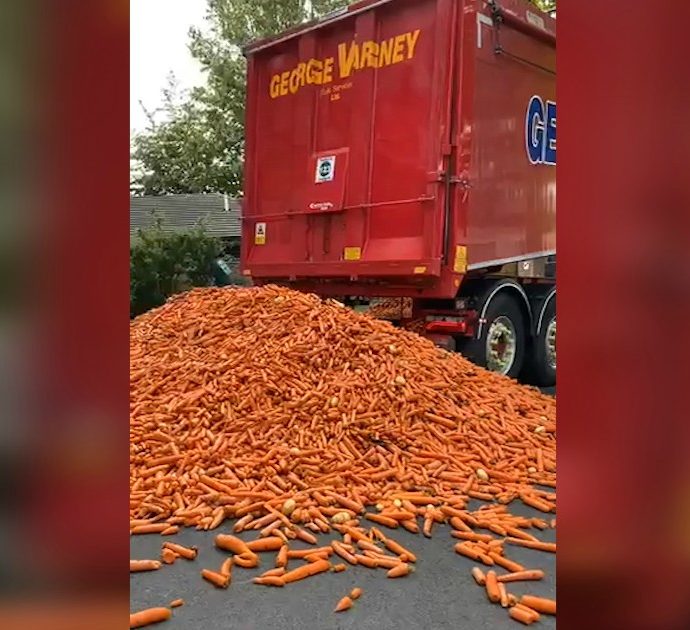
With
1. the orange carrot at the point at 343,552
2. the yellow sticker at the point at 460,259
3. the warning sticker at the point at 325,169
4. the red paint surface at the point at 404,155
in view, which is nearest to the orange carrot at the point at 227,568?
the orange carrot at the point at 343,552

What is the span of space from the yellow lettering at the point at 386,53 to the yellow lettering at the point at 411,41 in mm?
211

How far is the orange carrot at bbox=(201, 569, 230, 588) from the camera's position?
3160 millimetres

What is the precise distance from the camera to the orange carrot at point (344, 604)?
2977 millimetres

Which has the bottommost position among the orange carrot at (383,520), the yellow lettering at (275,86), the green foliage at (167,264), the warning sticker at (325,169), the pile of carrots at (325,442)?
the orange carrot at (383,520)

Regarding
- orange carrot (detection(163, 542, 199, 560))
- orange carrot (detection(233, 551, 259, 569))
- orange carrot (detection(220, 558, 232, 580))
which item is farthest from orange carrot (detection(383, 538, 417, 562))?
orange carrot (detection(163, 542, 199, 560))

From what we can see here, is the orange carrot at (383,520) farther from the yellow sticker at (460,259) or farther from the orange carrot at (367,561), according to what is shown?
the yellow sticker at (460,259)

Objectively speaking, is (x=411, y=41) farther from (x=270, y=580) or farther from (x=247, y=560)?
(x=270, y=580)

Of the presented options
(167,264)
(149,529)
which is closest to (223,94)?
(167,264)

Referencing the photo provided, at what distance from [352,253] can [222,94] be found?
55.1 feet

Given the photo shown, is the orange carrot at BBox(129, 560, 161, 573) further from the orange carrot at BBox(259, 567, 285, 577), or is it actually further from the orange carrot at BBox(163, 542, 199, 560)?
the orange carrot at BBox(259, 567, 285, 577)

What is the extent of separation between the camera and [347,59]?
24.4 ft
